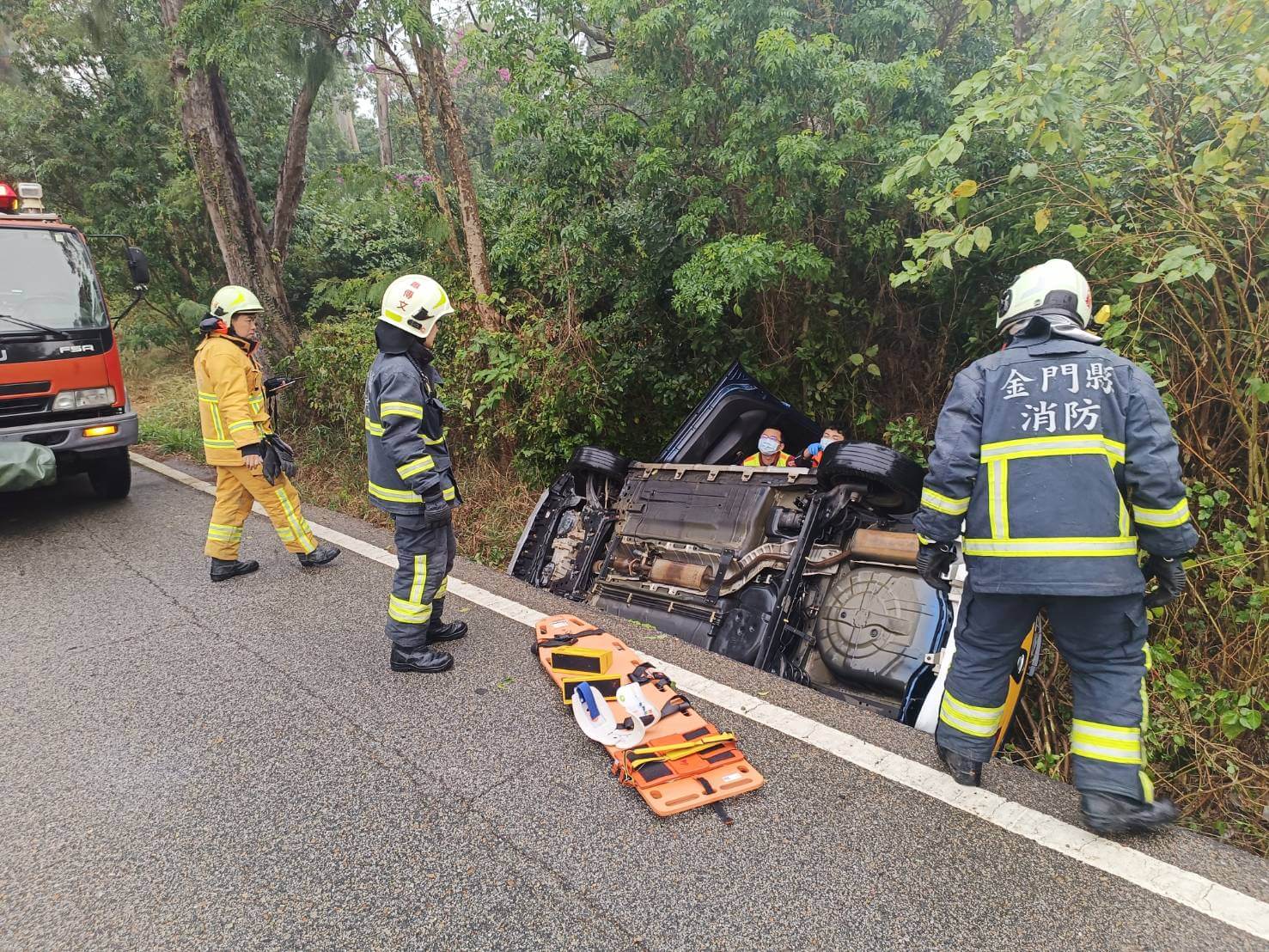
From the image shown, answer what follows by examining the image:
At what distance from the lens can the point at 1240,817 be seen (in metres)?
2.42

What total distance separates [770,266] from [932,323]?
1.68 m

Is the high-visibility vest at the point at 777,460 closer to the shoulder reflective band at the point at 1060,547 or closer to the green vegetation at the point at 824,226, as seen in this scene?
the green vegetation at the point at 824,226

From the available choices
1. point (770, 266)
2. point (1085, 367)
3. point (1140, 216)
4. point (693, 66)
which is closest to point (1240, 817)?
point (1085, 367)

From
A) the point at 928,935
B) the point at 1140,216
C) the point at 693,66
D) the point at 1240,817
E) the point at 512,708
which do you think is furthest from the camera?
the point at 693,66

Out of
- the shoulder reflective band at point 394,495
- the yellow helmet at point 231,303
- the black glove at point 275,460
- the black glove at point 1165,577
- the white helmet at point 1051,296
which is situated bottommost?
the black glove at point 275,460

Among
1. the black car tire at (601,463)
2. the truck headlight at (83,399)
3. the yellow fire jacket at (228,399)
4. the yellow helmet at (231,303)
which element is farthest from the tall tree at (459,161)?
the truck headlight at (83,399)

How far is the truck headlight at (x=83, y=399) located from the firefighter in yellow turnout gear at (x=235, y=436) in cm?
176

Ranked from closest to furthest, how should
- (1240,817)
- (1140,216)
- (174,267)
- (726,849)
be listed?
(726,849) < (1240,817) < (1140,216) < (174,267)

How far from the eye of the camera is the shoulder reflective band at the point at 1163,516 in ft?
6.94

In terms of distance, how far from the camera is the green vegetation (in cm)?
287

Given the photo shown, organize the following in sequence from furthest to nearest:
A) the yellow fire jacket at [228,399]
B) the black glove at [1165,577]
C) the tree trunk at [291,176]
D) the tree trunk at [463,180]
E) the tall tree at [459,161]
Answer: the tree trunk at [291,176]
the tree trunk at [463,180]
the tall tree at [459,161]
the yellow fire jacket at [228,399]
the black glove at [1165,577]

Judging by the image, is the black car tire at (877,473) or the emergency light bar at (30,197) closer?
the black car tire at (877,473)

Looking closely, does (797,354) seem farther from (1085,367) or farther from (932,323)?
(1085,367)

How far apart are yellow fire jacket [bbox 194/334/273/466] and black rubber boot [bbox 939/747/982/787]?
401 centimetres
